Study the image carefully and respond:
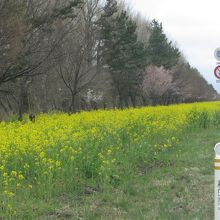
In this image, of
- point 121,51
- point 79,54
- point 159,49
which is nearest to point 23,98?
point 79,54

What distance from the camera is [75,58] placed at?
30.0 m

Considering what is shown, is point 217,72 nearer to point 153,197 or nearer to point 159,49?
point 153,197

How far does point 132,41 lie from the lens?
4925 cm

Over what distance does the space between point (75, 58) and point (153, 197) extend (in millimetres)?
22705

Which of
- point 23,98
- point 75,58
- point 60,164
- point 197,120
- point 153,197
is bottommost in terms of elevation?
point 153,197

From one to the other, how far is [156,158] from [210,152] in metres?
Answer: 2.74

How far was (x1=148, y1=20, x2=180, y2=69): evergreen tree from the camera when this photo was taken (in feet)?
219

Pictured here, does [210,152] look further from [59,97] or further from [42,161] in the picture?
[59,97]

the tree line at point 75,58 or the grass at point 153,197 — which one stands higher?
the tree line at point 75,58

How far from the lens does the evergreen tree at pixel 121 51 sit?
40625 millimetres

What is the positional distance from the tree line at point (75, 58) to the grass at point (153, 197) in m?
8.87

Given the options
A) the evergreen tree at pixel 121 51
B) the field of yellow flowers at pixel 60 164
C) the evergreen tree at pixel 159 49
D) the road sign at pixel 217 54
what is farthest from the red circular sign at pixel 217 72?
the evergreen tree at pixel 159 49

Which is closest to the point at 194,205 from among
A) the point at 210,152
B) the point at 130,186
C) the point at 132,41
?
the point at 130,186

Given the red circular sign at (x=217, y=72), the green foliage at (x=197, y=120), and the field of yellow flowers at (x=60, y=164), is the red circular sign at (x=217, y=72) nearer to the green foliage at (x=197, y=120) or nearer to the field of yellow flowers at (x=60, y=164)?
the field of yellow flowers at (x=60, y=164)
